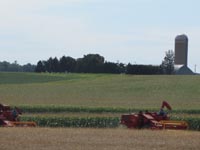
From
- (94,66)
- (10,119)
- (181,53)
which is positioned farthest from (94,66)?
(10,119)

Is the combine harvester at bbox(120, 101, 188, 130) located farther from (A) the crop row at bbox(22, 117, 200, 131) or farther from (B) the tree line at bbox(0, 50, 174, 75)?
(B) the tree line at bbox(0, 50, 174, 75)

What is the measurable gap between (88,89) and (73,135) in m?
43.0

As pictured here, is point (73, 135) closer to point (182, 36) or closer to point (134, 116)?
point (134, 116)

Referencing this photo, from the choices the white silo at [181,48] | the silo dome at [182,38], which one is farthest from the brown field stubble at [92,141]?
the silo dome at [182,38]

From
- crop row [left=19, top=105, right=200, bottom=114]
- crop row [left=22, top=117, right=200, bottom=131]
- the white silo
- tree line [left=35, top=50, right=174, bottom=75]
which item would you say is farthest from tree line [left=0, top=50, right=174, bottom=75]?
crop row [left=22, top=117, right=200, bottom=131]

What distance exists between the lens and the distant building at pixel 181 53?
129125mm

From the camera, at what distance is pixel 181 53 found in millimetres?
131000

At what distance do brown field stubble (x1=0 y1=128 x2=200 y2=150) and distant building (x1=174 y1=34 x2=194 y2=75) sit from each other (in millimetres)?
111525

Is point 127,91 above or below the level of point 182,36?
below

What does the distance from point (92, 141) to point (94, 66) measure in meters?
119

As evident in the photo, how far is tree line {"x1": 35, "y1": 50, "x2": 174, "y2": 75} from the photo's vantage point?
119688 millimetres

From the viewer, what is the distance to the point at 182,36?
131750 mm

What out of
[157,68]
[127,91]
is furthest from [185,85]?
[157,68]

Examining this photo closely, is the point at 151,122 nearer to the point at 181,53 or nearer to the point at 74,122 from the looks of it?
the point at 74,122
